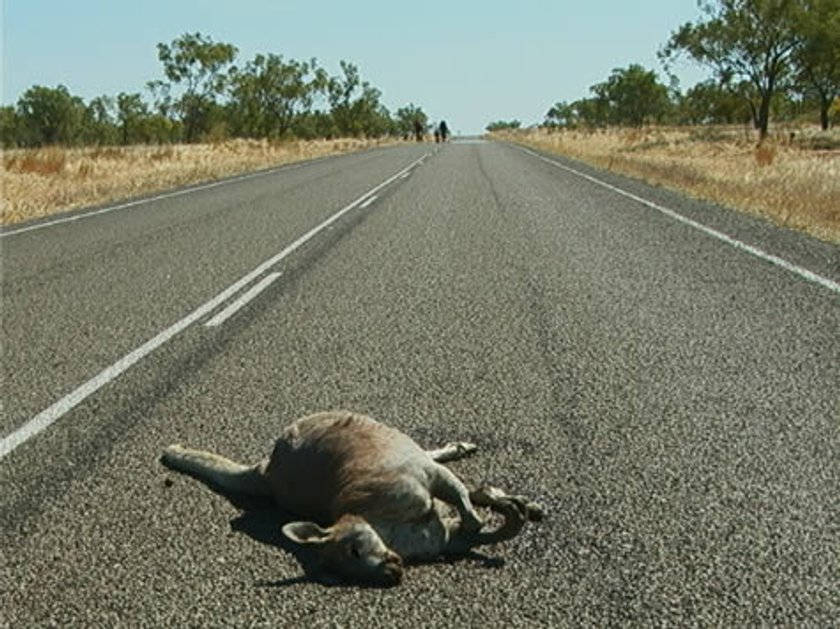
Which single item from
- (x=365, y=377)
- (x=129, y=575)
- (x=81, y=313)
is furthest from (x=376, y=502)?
(x=81, y=313)

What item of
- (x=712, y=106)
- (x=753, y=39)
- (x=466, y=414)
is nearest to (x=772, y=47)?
(x=753, y=39)

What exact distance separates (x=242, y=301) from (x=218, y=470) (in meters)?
3.74

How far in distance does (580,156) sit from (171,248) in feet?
84.7

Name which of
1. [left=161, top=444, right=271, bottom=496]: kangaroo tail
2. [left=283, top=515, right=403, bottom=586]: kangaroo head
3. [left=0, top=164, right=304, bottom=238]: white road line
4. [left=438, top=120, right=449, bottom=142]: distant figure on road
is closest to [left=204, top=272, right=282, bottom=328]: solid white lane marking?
[left=161, top=444, right=271, bottom=496]: kangaroo tail

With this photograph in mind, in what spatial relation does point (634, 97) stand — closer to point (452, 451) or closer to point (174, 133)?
point (174, 133)

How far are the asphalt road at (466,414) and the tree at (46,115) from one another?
96.0 m

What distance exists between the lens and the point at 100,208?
52.0ft

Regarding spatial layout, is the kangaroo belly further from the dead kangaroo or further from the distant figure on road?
the distant figure on road

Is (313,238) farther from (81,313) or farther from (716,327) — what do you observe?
(716,327)

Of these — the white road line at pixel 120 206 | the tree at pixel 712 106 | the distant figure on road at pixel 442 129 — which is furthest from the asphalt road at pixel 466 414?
the distant figure on road at pixel 442 129

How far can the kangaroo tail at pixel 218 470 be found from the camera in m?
3.32

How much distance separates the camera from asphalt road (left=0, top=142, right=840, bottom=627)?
264 cm

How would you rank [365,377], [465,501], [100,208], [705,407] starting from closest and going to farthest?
[465,501] < [705,407] < [365,377] < [100,208]

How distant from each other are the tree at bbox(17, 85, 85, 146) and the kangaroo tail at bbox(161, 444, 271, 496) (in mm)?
100422
